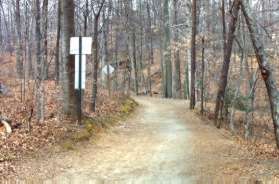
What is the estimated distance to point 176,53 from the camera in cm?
3478

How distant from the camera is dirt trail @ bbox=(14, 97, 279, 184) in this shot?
31.6 ft

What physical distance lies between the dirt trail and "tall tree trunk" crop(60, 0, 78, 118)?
139cm

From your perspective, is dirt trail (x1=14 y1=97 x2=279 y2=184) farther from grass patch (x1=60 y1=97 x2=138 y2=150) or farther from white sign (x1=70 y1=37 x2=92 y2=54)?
white sign (x1=70 y1=37 x2=92 y2=54)

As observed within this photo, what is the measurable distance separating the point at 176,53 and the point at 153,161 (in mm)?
24019

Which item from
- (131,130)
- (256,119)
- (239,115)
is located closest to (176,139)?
(131,130)

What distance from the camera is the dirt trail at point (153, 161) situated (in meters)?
9.63

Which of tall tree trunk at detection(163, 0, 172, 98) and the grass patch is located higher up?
tall tree trunk at detection(163, 0, 172, 98)

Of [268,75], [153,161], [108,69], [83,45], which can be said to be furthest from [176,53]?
[268,75]

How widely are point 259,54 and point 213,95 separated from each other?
2799 centimetres

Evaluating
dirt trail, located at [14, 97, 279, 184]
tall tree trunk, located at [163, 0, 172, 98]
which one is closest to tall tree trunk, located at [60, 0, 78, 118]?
dirt trail, located at [14, 97, 279, 184]

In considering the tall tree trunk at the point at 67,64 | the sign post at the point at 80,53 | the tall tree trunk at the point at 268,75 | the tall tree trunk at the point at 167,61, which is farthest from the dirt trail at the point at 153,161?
the tall tree trunk at the point at 167,61

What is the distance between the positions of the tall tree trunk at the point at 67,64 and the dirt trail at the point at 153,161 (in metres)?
1.39

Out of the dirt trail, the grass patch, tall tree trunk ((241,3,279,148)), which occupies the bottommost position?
the dirt trail

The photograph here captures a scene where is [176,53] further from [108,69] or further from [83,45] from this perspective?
[83,45]
